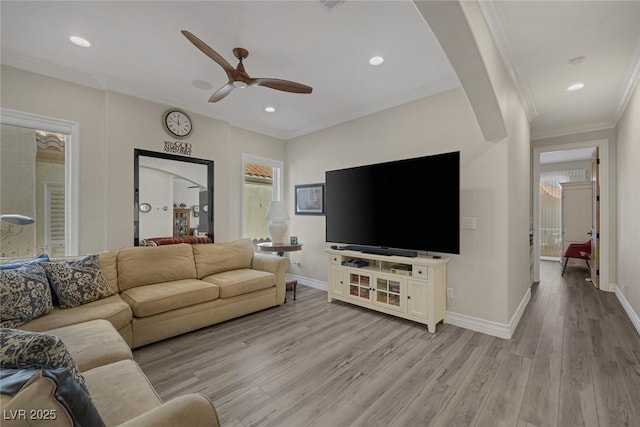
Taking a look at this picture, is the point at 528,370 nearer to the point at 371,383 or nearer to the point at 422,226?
the point at 371,383

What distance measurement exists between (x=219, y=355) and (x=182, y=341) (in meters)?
0.54

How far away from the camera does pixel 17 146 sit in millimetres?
2637

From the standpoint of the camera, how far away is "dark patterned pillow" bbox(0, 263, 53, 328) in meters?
1.86

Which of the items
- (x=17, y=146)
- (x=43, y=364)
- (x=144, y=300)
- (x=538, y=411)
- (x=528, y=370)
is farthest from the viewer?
(x=17, y=146)

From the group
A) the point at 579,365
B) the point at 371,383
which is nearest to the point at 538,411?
the point at 579,365

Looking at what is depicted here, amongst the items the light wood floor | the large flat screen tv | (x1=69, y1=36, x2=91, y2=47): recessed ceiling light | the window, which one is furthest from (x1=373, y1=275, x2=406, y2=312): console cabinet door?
(x1=69, y1=36, x2=91, y2=47): recessed ceiling light

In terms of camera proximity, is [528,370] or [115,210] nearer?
[528,370]

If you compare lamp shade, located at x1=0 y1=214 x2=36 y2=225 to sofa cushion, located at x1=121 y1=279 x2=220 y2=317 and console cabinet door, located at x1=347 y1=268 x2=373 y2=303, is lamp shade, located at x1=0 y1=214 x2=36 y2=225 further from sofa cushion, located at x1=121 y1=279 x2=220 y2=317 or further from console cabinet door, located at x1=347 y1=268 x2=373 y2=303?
console cabinet door, located at x1=347 y1=268 x2=373 y2=303

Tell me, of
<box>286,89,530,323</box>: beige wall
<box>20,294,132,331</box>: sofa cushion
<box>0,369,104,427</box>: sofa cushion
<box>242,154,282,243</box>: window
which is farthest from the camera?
<box>242,154,282,243</box>: window

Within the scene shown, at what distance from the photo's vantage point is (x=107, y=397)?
1.16 metres

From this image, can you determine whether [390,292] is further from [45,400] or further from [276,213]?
[45,400]

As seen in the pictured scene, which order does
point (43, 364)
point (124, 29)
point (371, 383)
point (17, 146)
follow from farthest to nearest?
1. point (17, 146)
2. point (124, 29)
3. point (371, 383)
4. point (43, 364)

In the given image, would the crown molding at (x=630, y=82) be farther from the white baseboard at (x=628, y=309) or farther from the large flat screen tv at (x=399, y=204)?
the white baseboard at (x=628, y=309)

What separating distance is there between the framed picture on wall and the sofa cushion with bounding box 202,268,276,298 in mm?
1437
